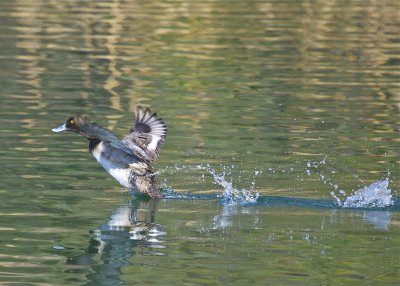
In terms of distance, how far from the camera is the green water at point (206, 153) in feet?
30.0

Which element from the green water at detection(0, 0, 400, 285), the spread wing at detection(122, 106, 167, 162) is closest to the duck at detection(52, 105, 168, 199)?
the spread wing at detection(122, 106, 167, 162)

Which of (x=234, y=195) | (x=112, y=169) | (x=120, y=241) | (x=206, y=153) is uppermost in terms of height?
(x=206, y=153)

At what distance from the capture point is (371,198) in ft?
37.0

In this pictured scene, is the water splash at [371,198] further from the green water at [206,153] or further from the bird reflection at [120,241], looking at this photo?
the bird reflection at [120,241]

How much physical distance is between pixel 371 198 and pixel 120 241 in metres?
2.69

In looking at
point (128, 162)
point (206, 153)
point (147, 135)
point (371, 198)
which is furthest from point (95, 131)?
point (206, 153)

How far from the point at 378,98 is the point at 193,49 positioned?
697 cm

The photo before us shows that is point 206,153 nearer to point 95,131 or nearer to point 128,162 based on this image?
point 128,162

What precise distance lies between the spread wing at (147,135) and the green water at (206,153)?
0.45 metres

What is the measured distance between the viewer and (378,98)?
18.4m

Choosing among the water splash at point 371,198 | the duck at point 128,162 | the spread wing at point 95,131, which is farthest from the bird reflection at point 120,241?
the water splash at point 371,198

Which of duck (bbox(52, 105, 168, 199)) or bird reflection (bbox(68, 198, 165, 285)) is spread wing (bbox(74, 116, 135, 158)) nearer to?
duck (bbox(52, 105, 168, 199))

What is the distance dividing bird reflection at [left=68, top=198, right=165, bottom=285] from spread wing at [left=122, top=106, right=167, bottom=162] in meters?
0.68

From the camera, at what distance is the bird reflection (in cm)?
884
